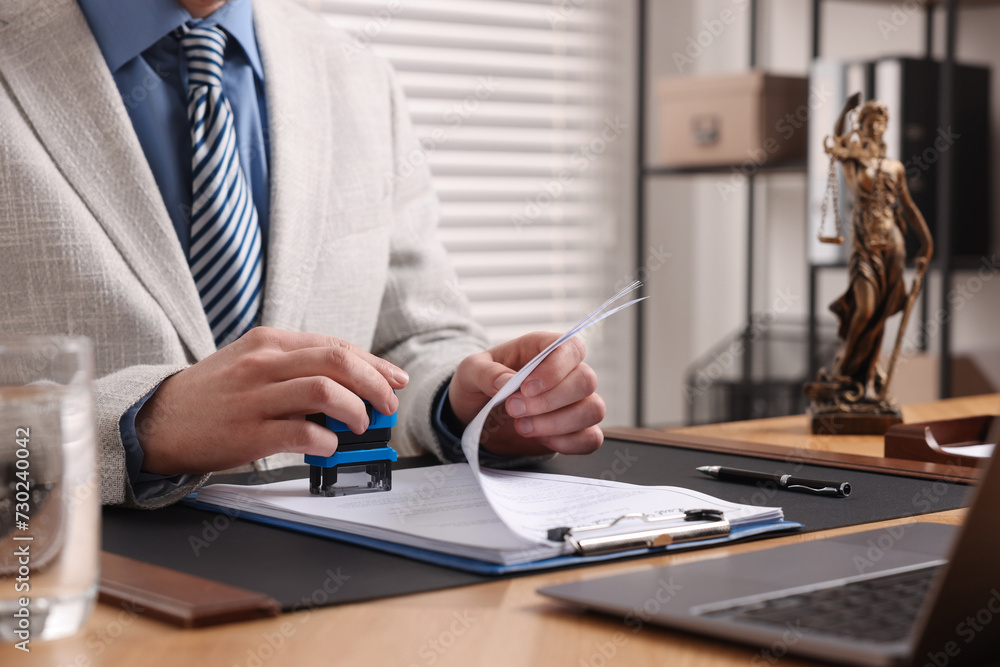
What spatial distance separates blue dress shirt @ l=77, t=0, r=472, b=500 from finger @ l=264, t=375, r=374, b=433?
0.50 m

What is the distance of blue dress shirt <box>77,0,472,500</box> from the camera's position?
3.93 ft

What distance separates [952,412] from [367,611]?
1.08 m

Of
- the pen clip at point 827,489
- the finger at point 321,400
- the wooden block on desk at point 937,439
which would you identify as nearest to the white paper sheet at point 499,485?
the finger at point 321,400

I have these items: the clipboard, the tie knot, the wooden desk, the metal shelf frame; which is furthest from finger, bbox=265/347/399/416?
the metal shelf frame

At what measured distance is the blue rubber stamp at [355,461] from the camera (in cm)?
79

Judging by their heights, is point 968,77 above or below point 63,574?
above

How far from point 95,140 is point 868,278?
0.87 m

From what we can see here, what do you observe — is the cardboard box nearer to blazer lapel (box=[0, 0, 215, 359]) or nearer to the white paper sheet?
blazer lapel (box=[0, 0, 215, 359])

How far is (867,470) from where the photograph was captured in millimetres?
940

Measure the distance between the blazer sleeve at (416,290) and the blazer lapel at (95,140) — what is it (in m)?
0.27

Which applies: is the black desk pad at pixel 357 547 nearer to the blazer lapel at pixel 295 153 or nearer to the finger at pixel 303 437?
the finger at pixel 303 437

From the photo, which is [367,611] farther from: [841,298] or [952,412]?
[952,412]

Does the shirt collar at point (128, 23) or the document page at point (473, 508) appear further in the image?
the shirt collar at point (128, 23)

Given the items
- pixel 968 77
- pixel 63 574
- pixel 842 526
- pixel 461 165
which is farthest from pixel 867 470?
pixel 461 165
